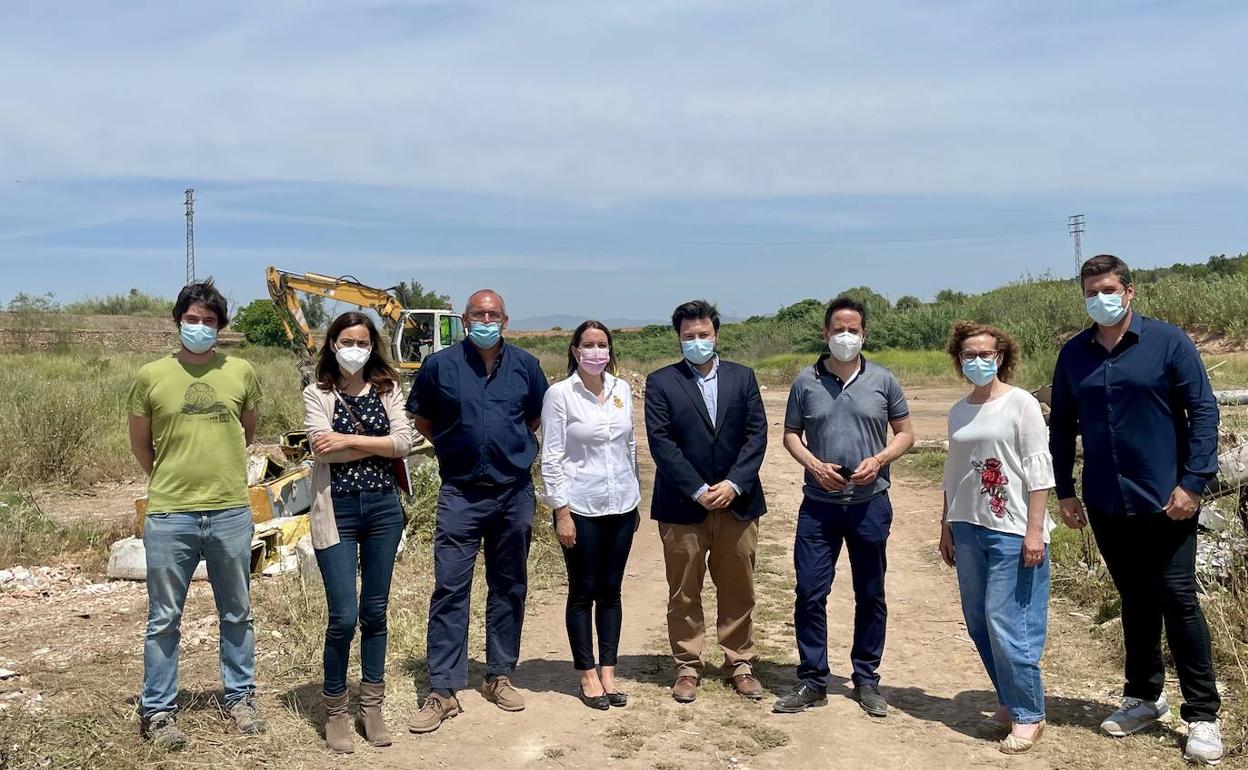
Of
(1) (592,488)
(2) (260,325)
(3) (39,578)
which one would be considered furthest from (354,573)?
(2) (260,325)

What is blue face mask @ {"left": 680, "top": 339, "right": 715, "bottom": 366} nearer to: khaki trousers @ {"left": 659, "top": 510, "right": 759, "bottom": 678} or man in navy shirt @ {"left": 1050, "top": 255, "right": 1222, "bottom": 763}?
khaki trousers @ {"left": 659, "top": 510, "right": 759, "bottom": 678}

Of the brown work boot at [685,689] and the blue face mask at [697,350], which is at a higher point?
the blue face mask at [697,350]

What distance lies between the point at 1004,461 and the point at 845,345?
2.91 feet

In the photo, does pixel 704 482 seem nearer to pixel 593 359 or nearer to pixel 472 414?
pixel 593 359

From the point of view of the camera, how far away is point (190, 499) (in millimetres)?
3895

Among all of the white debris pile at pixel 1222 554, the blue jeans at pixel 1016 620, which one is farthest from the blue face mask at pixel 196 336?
the white debris pile at pixel 1222 554

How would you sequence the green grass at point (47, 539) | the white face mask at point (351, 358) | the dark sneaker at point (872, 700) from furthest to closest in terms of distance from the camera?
1. the green grass at point (47, 539)
2. the dark sneaker at point (872, 700)
3. the white face mask at point (351, 358)

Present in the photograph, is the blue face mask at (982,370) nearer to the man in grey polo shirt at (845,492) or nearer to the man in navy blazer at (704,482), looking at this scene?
the man in grey polo shirt at (845,492)

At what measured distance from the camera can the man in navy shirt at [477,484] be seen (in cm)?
450

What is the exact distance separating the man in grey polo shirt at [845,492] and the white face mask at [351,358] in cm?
203

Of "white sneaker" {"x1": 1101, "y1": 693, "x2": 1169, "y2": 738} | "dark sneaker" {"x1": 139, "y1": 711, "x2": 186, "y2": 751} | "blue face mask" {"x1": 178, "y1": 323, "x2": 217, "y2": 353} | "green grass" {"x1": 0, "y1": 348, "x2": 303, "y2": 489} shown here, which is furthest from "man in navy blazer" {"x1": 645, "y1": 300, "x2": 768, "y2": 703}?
"green grass" {"x1": 0, "y1": 348, "x2": 303, "y2": 489}

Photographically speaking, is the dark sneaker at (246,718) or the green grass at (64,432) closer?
the dark sneaker at (246,718)

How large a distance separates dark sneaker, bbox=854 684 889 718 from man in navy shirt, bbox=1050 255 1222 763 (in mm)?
943

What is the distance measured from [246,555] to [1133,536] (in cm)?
381
